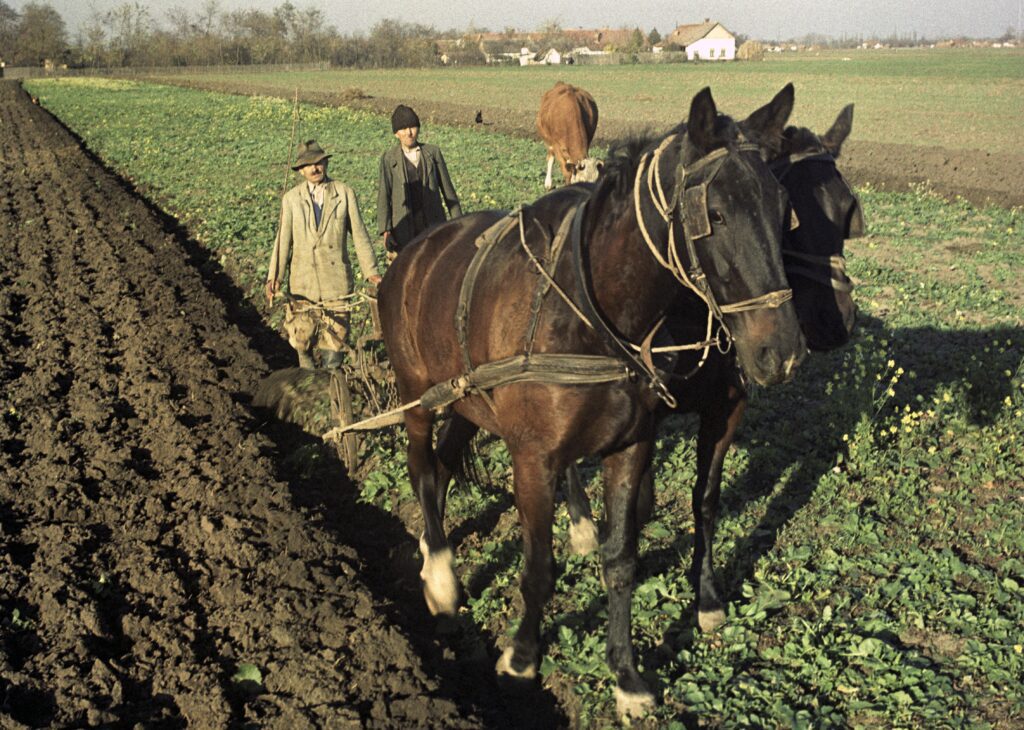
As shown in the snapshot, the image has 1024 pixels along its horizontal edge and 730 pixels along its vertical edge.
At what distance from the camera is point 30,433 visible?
7.20 m

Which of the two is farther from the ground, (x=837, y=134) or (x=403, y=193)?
(x=837, y=134)

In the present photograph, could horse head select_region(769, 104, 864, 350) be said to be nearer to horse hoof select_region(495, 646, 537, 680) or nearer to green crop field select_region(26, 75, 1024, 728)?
green crop field select_region(26, 75, 1024, 728)

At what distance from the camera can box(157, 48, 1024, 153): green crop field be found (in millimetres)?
33844

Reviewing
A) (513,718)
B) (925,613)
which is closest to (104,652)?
(513,718)

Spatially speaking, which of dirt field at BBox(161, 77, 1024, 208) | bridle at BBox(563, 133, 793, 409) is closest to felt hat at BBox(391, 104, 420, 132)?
bridle at BBox(563, 133, 793, 409)

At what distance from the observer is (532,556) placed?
4.30 metres

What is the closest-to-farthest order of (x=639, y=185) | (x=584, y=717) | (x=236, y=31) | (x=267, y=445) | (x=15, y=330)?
(x=639, y=185), (x=584, y=717), (x=267, y=445), (x=15, y=330), (x=236, y=31)

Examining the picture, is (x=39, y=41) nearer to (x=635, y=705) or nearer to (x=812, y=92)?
(x=812, y=92)

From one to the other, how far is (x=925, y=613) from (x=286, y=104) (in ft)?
155

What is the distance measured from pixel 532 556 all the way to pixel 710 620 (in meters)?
1.08

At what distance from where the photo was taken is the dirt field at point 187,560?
169 inches

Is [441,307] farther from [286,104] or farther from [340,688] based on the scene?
[286,104]

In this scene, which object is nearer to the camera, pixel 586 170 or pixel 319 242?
pixel 586 170

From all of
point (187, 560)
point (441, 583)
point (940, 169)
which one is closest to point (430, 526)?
point (441, 583)
